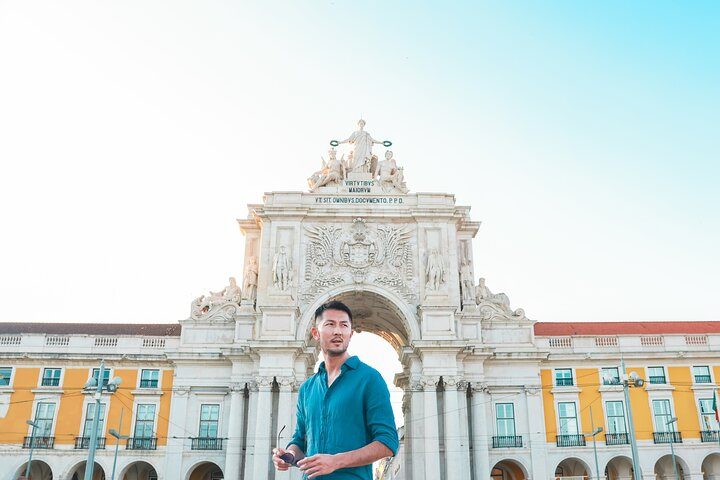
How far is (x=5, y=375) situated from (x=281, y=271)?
1741cm

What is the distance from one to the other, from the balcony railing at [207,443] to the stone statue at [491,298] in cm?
1725

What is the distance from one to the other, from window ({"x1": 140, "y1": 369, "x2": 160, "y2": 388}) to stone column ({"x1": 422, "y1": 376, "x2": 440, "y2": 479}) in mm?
15854

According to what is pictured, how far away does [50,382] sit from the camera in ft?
130

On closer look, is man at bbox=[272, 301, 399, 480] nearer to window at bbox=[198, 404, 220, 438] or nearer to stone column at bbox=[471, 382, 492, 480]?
stone column at bbox=[471, 382, 492, 480]

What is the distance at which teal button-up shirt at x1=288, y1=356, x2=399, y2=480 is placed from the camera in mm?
4812

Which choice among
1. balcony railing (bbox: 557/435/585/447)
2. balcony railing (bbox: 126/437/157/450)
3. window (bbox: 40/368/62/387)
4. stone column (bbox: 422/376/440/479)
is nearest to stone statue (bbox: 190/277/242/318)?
balcony railing (bbox: 126/437/157/450)

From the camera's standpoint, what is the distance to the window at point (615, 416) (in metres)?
38.6

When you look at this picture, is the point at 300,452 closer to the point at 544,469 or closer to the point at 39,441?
the point at 544,469

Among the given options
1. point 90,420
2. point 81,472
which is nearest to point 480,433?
point 90,420

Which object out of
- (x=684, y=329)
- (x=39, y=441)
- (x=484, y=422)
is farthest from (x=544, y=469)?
(x=39, y=441)

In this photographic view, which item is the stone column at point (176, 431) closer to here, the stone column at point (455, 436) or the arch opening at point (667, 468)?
the stone column at point (455, 436)

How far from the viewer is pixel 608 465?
39562mm

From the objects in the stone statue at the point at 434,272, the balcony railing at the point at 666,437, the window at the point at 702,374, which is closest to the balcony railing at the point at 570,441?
the balcony railing at the point at 666,437

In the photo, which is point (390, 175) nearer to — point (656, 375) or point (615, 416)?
point (615, 416)
